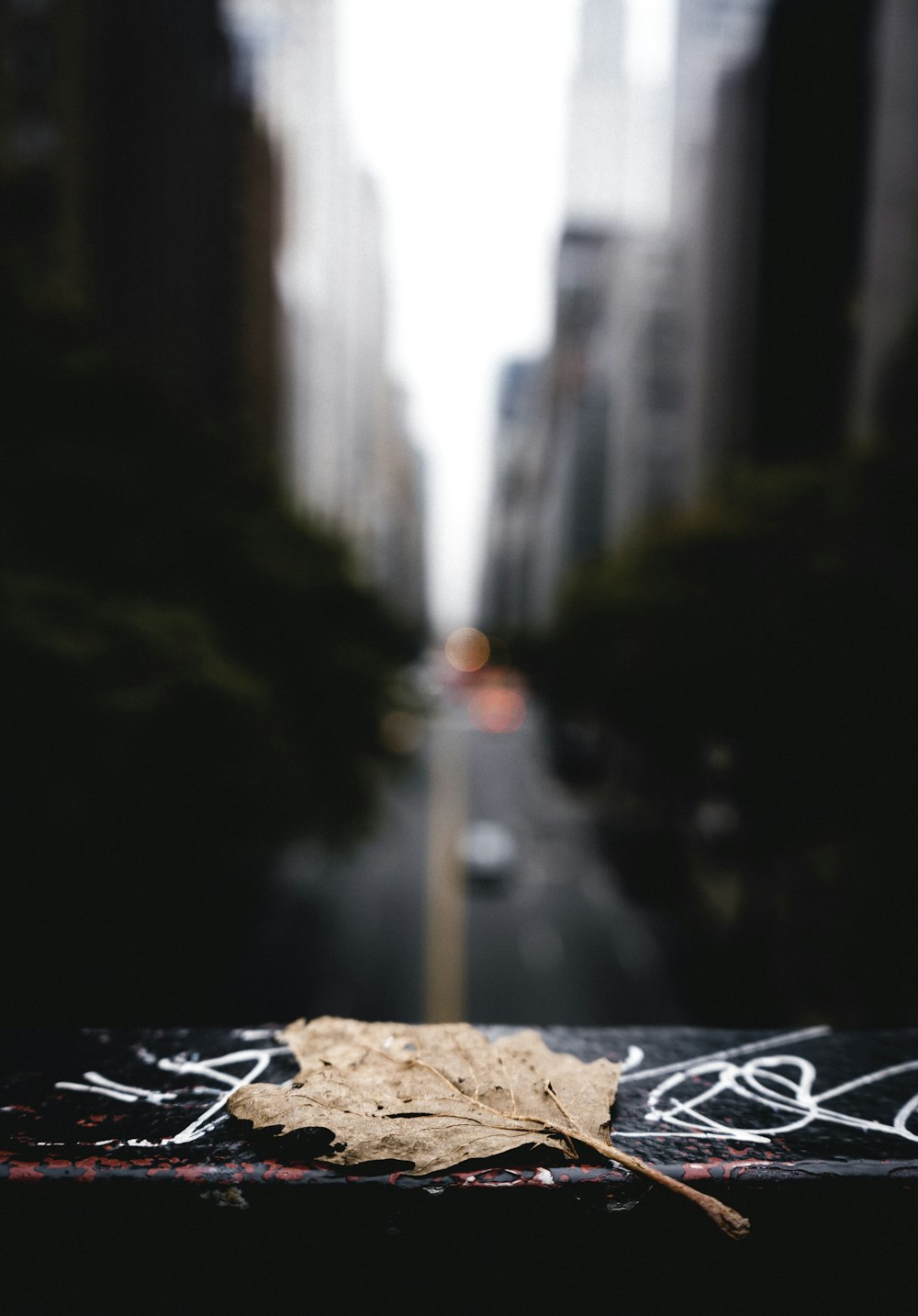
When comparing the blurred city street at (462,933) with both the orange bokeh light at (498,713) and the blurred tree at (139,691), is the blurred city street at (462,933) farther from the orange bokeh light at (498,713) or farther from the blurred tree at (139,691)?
the orange bokeh light at (498,713)

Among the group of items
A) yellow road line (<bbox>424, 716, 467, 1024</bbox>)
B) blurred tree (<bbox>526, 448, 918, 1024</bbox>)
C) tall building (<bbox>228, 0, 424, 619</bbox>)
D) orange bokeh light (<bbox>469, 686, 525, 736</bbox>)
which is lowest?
orange bokeh light (<bbox>469, 686, 525, 736</bbox>)

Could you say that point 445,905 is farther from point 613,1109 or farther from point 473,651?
point 473,651

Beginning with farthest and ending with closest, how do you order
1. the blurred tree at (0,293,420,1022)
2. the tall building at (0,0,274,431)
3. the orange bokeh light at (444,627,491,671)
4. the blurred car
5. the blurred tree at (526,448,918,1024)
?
1. the orange bokeh light at (444,627,491,671)
2. the blurred car
3. the tall building at (0,0,274,431)
4. the blurred tree at (526,448,918,1024)
5. the blurred tree at (0,293,420,1022)

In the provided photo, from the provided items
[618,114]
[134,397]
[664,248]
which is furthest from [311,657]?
[618,114]

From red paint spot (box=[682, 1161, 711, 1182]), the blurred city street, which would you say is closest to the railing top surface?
red paint spot (box=[682, 1161, 711, 1182])

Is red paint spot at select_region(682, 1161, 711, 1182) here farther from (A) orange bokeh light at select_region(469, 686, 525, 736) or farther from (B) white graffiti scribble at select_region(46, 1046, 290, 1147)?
(A) orange bokeh light at select_region(469, 686, 525, 736)

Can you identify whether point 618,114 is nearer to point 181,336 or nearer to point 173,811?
point 181,336

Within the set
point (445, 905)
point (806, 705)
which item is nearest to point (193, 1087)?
point (806, 705)

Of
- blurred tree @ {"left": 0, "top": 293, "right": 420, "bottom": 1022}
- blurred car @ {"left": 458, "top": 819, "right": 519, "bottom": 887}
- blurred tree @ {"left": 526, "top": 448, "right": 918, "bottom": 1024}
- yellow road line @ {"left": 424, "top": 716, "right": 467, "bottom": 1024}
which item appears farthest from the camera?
blurred car @ {"left": 458, "top": 819, "right": 519, "bottom": 887}
